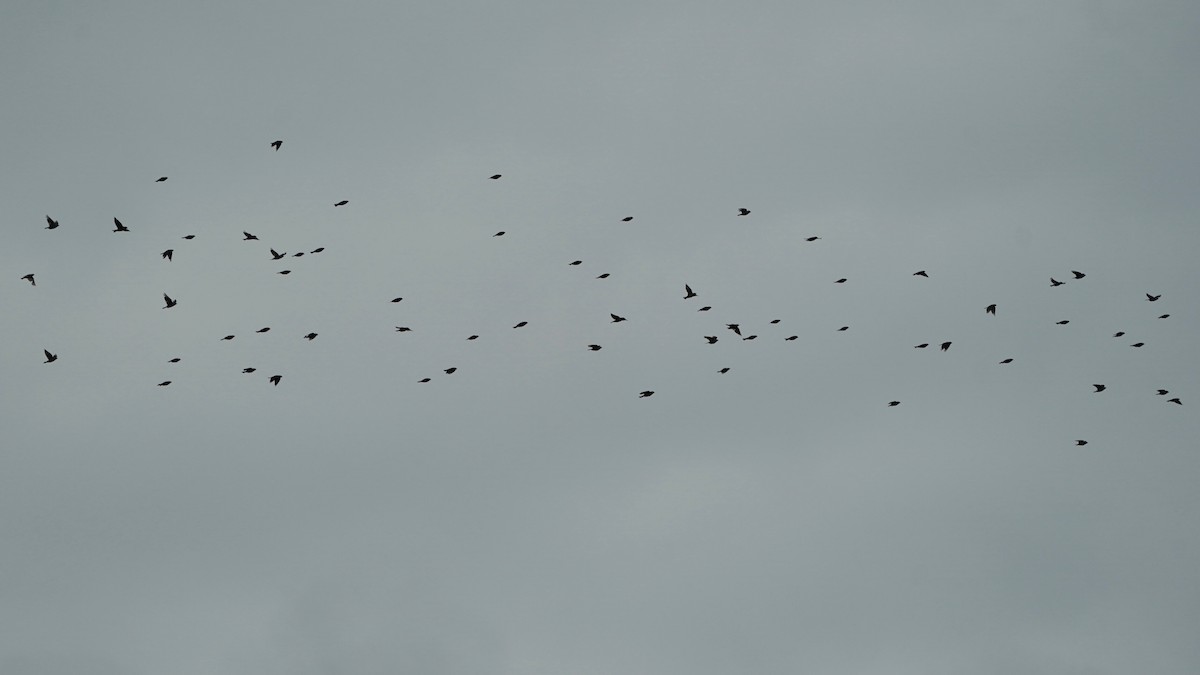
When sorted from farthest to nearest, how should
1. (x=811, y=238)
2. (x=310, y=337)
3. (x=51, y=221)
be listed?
(x=811, y=238)
(x=310, y=337)
(x=51, y=221)

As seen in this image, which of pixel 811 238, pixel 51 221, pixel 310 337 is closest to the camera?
pixel 51 221

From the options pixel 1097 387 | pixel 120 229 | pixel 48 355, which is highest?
pixel 120 229

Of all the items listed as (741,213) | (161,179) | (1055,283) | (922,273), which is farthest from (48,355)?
(1055,283)

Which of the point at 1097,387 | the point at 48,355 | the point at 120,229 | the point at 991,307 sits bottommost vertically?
the point at 1097,387

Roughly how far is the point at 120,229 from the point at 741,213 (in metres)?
46.4

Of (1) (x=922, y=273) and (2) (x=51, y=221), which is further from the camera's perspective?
(1) (x=922, y=273)

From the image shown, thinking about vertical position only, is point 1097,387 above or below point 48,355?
below

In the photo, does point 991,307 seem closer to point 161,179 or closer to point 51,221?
point 161,179

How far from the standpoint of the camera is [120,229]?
10881cm

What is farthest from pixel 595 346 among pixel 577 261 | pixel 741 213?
pixel 741 213

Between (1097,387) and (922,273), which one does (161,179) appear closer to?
(922,273)

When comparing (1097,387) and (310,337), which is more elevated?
(310,337)

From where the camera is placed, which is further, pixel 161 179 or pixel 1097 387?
pixel 1097 387

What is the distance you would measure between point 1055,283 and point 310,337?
56199mm
